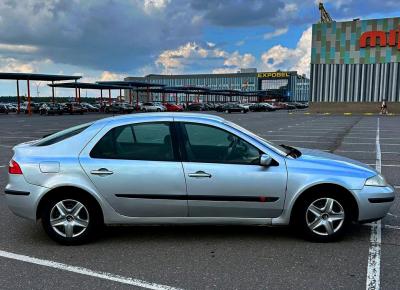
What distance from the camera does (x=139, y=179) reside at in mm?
4535

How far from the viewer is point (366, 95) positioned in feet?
161

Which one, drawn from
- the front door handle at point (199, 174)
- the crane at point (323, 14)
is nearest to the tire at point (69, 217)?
the front door handle at point (199, 174)

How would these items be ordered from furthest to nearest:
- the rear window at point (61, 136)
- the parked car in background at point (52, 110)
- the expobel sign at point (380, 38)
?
the parked car in background at point (52, 110), the expobel sign at point (380, 38), the rear window at point (61, 136)

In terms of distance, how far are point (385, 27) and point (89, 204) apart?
49.7 metres

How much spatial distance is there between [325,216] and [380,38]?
159ft

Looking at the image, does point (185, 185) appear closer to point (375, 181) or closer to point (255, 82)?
point (375, 181)

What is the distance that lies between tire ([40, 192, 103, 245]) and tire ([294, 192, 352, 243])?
232 cm

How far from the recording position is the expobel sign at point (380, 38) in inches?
1834

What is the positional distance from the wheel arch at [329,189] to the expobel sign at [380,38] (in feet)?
157

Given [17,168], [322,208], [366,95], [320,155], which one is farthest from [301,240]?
[366,95]

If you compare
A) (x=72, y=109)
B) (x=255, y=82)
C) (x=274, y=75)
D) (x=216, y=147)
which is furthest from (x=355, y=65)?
(x=255, y=82)

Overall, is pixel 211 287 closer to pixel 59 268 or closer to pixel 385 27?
pixel 59 268

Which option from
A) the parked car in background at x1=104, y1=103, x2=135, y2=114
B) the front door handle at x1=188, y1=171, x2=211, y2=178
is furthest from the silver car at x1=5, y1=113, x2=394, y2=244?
the parked car in background at x1=104, y1=103, x2=135, y2=114

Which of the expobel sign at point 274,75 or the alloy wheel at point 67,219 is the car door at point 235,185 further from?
the expobel sign at point 274,75
